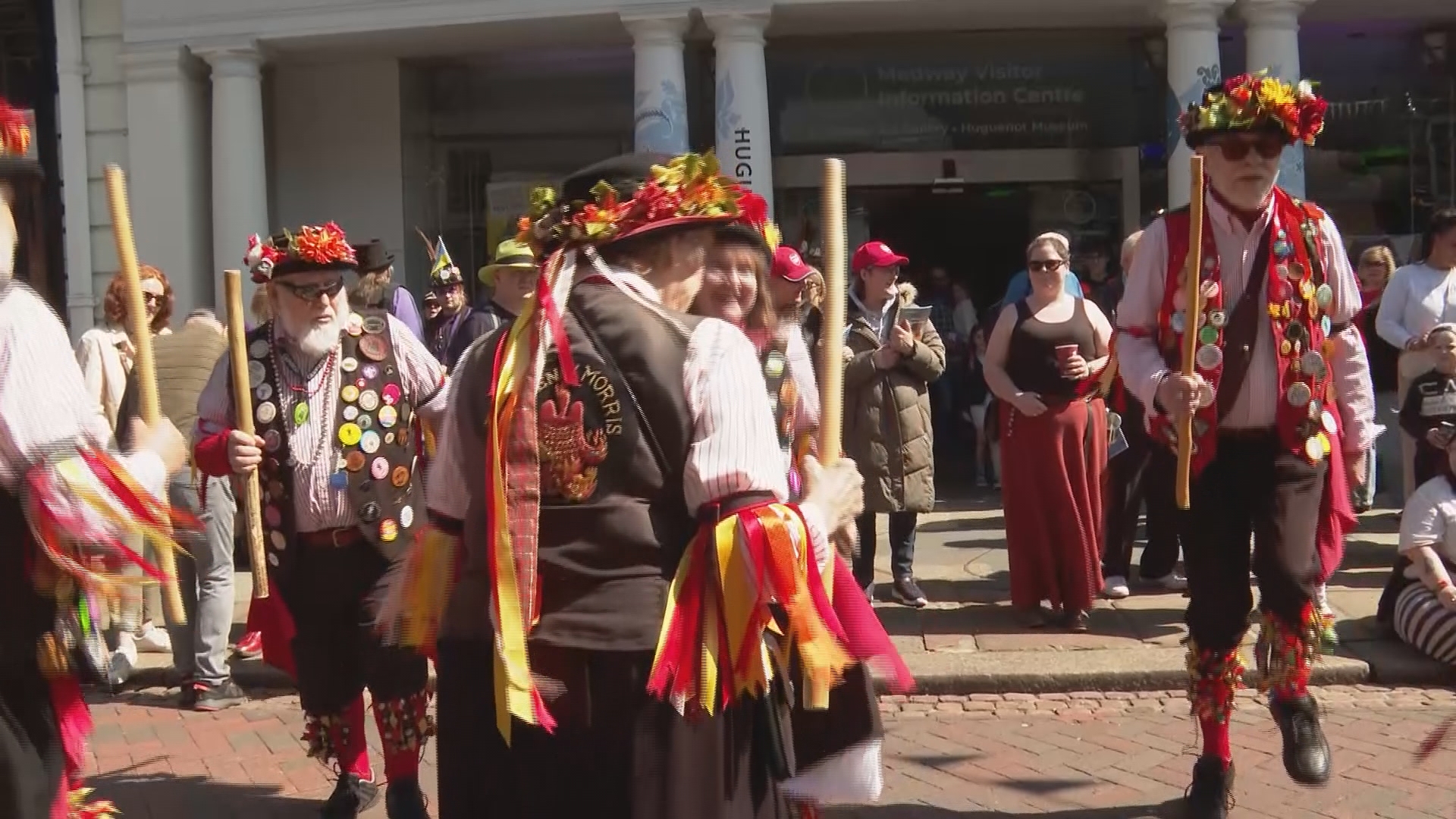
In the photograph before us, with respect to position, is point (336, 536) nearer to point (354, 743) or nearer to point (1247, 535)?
point (354, 743)

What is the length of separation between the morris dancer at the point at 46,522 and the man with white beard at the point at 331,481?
1.27 metres

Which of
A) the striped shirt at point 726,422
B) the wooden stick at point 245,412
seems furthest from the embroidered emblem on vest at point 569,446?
the wooden stick at point 245,412

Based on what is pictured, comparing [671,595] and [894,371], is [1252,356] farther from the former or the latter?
[894,371]

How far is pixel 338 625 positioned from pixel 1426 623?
4279 millimetres

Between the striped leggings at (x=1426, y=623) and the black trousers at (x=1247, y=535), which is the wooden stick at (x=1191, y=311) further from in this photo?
the striped leggings at (x=1426, y=623)

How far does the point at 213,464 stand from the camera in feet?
14.9

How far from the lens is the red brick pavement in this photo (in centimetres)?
479

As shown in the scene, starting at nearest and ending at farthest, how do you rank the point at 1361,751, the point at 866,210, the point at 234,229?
the point at 1361,751, the point at 234,229, the point at 866,210

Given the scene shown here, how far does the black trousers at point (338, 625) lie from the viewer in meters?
4.65

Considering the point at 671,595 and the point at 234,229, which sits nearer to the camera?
the point at 671,595

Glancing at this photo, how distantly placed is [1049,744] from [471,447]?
3.27m

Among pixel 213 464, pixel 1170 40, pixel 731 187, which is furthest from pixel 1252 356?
pixel 1170 40

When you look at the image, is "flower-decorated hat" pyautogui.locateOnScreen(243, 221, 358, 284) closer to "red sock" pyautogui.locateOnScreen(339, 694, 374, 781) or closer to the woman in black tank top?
"red sock" pyautogui.locateOnScreen(339, 694, 374, 781)

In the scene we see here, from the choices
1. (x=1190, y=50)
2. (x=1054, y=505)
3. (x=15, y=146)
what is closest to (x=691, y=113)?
(x=1190, y=50)
